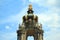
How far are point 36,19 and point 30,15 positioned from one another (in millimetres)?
1172

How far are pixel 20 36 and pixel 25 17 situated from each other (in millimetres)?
3452

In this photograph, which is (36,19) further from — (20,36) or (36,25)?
(20,36)

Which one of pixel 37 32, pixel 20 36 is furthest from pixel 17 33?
pixel 37 32

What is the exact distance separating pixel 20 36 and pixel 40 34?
10.2 feet

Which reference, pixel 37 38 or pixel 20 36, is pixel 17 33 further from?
pixel 37 38

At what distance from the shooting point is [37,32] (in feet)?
124

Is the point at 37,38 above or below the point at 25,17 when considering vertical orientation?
below

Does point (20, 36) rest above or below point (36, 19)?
below

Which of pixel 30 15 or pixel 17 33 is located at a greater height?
pixel 30 15

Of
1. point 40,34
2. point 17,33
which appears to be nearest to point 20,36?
point 17,33

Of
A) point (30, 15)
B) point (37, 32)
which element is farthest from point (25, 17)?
point (37, 32)

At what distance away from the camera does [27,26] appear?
3788 cm

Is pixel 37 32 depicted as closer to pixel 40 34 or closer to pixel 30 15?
pixel 40 34

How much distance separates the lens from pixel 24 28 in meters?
37.8
